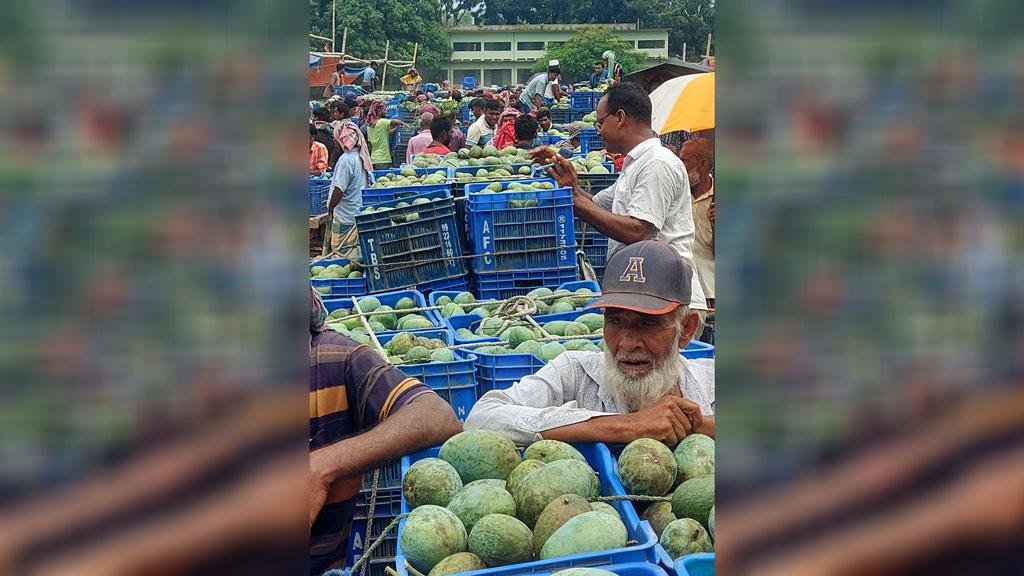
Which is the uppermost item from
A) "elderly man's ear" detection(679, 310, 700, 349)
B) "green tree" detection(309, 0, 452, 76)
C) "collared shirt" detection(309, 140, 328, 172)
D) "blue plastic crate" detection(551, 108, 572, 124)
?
A: "green tree" detection(309, 0, 452, 76)

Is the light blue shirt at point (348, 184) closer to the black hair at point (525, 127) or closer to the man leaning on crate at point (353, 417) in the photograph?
the black hair at point (525, 127)

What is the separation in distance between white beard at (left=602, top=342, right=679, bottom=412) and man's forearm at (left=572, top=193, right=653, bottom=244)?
1.50 meters

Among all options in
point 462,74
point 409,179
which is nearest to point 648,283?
point 409,179

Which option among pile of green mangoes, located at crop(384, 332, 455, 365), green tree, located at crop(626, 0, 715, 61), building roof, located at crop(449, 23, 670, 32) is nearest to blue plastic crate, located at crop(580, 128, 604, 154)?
pile of green mangoes, located at crop(384, 332, 455, 365)

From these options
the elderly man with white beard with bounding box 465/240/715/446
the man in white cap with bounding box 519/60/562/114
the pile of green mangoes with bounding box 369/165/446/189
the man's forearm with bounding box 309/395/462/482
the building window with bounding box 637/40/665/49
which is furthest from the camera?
the building window with bounding box 637/40/665/49

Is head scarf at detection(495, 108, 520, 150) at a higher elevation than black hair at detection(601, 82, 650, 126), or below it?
below

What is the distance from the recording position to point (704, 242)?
5758mm

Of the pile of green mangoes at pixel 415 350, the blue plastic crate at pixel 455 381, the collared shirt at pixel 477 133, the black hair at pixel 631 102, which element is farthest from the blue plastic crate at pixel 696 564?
the collared shirt at pixel 477 133

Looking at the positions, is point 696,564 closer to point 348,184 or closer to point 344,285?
point 344,285

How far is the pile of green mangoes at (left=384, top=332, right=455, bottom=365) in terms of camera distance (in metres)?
4.05

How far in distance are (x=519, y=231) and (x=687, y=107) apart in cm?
190

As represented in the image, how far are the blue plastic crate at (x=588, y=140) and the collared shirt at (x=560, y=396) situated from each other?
32.4 feet
